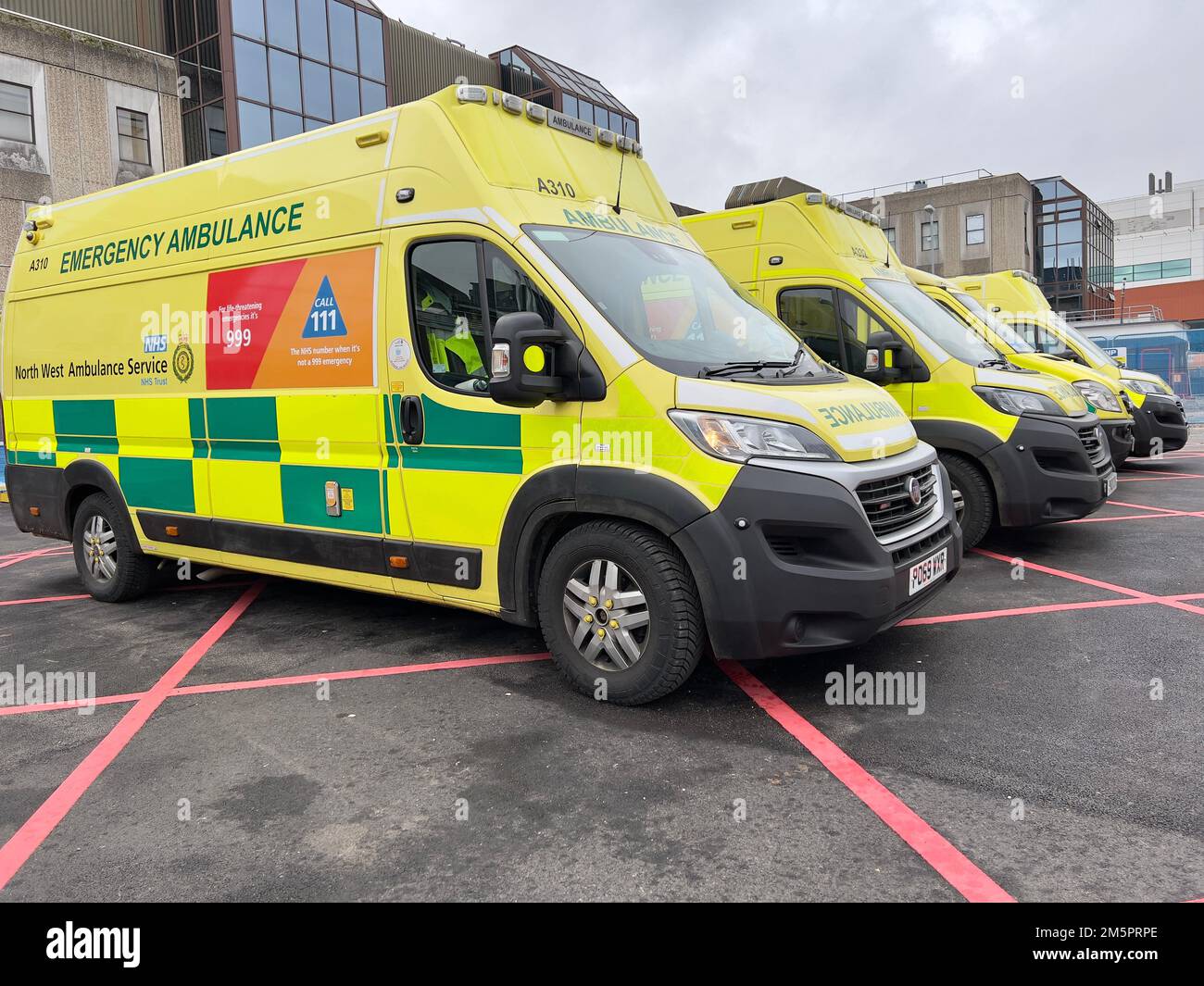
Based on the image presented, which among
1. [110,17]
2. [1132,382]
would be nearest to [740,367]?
[1132,382]

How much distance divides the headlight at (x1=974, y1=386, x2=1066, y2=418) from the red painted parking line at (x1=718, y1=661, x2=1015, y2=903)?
3.51 m

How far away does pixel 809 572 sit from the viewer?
12.0 ft

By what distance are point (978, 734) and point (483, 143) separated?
3380mm

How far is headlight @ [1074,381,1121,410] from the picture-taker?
28.3 feet

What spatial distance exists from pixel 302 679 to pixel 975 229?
44.0 metres

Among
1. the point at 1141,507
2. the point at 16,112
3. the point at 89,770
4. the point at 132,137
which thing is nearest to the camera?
the point at 89,770

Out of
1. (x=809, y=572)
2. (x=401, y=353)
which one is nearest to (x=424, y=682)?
(x=401, y=353)

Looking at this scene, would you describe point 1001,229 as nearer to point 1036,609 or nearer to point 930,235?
point 930,235

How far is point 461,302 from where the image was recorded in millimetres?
4371

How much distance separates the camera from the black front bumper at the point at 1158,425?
456 inches

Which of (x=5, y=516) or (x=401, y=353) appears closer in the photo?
(x=401, y=353)
